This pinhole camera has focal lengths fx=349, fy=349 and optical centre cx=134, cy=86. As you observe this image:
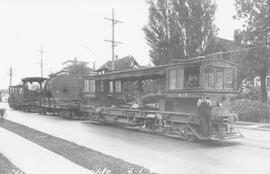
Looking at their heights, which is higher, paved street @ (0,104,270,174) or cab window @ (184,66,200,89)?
cab window @ (184,66,200,89)

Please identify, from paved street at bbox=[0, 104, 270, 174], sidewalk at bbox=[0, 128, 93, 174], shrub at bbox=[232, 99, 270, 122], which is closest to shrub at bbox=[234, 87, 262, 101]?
shrub at bbox=[232, 99, 270, 122]

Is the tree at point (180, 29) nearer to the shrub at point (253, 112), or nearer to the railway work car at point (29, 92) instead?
the shrub at point (253, 112)

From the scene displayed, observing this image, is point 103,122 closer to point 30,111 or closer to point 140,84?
point 140,84

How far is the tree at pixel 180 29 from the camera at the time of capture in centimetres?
2964

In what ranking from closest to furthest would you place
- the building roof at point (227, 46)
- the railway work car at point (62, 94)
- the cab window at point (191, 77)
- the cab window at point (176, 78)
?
Answer: 1. the cab window at point (191, 77)
2. the cab window at point (176, 78)
3. the railway work car at point (62, 94)
4. the building roof at point (227, 46)

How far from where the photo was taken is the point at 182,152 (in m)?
10.7

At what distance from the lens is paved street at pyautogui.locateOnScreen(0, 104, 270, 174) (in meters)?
8.71

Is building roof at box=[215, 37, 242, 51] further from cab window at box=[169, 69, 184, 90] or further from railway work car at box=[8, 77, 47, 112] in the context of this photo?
cab window at box=[169, 69, 184, 90]

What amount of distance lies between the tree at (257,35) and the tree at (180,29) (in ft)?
8.64

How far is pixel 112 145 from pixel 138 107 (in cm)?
509

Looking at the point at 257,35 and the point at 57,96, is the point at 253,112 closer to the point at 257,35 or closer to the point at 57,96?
the point at 257,35

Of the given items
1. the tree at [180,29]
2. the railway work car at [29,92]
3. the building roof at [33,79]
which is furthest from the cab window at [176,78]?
the building roof at [33,79]

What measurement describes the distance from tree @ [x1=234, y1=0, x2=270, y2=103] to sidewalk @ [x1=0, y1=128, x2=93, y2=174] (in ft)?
69.9

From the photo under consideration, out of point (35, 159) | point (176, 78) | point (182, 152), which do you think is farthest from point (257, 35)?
point (35, 159)
